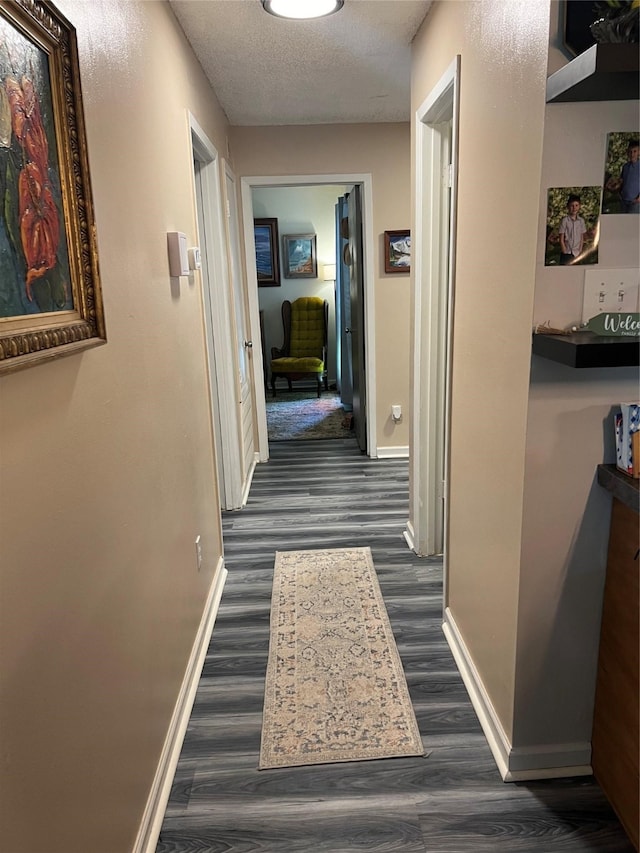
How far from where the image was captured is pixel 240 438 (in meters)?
3.77

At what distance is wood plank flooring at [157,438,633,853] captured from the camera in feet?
4.95

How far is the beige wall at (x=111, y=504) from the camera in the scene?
3.01 ft

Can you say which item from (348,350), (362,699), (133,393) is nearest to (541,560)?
(362,699)

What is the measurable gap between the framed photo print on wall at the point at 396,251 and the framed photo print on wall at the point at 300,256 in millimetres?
2881

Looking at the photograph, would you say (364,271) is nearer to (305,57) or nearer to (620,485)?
(305,57)

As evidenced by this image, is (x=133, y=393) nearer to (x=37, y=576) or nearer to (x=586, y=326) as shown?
(x=37, y=576)

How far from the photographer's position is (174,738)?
5.93ft

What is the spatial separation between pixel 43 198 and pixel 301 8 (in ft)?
5.56

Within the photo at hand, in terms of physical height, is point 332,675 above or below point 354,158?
below

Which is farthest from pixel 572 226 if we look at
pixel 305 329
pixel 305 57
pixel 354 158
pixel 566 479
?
pixel 305 329

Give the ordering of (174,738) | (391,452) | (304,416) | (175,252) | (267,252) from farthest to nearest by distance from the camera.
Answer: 1. (267,252)
2. (304,416)
3. (391,452)
4. (175,252)
5. (174,738)

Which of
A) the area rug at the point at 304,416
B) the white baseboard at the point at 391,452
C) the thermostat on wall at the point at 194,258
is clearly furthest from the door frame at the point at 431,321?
the area rug at the point at 304,416

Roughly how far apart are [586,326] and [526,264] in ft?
0.68

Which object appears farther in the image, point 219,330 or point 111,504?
point 219,330
